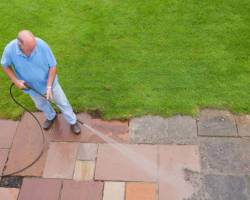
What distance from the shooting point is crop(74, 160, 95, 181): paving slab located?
5180 millimetres

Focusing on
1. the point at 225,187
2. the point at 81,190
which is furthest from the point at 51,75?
the point at 225,187

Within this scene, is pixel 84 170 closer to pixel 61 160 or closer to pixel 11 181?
pixel 61 160

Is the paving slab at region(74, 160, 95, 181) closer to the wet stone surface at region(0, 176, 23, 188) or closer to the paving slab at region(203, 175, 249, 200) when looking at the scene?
the wet stone surface at region(0, 176, 23, 188)

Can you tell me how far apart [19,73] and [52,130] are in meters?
1.29

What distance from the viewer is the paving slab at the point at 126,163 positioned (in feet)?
16.8

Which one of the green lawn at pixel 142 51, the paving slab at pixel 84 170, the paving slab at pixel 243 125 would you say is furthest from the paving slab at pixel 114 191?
the paving slab at pixel 243 125

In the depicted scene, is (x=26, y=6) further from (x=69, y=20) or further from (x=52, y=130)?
(x=52, y=130)

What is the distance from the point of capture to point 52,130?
5.73 metres

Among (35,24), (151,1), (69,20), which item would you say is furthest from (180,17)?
(35,24)

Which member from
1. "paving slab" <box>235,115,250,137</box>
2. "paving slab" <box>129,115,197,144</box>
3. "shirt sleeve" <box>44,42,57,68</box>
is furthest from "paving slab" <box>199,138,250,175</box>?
"shirt sleeve" <box>44,42,57,68</box>

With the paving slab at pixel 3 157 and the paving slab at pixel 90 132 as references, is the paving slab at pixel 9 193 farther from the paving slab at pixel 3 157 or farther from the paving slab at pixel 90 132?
the paving slab at pixel 90 132

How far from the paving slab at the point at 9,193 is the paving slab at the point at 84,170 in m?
0.82

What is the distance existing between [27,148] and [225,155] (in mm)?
2773

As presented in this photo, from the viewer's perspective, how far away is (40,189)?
5.14 meters
